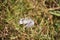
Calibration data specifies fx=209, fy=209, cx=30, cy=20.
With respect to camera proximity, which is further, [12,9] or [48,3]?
[48,3]

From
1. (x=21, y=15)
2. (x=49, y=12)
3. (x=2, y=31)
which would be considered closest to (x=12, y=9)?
(x=21, y=15)

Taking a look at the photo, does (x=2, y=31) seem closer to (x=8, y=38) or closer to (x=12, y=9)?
(x=8, y=38)

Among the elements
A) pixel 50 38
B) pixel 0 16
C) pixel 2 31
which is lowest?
pixel 50 38

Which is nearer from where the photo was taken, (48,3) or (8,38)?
(8,38)

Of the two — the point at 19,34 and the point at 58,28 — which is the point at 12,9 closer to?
the point at 19,34

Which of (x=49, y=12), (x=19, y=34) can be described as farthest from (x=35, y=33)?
(x=49, y=12)

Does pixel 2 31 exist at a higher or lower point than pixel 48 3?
lower
